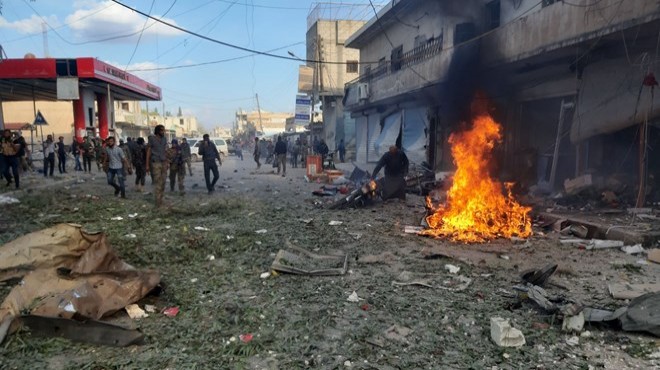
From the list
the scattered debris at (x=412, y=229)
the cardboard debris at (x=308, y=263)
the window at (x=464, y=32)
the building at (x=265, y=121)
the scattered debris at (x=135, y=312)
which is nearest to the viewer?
the scattered debris at (x=135, y=312)

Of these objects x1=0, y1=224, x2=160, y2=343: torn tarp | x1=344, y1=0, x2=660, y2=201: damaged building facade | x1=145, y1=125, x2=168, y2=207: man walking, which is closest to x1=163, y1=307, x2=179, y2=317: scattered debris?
x1=0, y1=224, x2=160, y2=343: torn tarp

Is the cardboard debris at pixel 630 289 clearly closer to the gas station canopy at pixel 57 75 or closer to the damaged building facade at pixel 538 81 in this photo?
the damaged building facade at pixel 538 81

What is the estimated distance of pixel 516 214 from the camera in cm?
763

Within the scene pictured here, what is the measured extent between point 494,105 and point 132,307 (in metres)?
11.3

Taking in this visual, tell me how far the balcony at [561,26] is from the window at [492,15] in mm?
2444

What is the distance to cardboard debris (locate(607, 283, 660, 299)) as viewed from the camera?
4.33 metres

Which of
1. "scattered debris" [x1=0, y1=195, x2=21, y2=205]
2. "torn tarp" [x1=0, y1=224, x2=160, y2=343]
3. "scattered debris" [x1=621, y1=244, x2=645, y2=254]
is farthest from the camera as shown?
"scattered debris" [x1=0, y1=195, x2=21, y2=205]

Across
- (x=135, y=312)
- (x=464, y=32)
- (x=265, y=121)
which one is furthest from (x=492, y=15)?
(x=265, y=121)

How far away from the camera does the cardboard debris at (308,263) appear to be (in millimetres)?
5145

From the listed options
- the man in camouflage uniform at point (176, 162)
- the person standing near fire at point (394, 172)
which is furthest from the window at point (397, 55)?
the man in camouflage uniform at point (176, 162)

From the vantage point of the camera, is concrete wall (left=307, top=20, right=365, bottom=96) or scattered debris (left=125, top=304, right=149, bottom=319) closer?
scattered debris (left=125, top=304, right=149, bottom=319)

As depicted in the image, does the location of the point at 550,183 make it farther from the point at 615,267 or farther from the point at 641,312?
the point at 641,312

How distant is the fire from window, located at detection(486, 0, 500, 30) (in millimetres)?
5678

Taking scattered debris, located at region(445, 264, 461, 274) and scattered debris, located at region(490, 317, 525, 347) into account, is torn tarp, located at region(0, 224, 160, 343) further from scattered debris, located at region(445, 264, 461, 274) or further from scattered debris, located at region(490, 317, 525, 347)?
scattered debris, located at region(445, 264, 461, 274)
